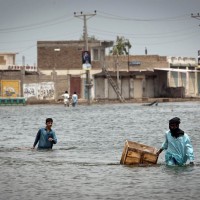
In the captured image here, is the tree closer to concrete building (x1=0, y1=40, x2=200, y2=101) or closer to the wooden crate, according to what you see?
concrete building (x1=0, y1=40, x2=200, y2=101)

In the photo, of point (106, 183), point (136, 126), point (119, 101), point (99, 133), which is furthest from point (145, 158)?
point (119, 101)

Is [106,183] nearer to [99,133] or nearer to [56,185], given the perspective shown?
[56,185]

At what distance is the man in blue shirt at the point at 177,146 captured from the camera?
718 inches

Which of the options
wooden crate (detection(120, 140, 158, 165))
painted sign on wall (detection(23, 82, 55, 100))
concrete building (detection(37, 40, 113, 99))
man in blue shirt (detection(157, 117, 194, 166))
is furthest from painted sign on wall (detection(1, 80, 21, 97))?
man in blue shirt (detection(157, 117, 194, 166))

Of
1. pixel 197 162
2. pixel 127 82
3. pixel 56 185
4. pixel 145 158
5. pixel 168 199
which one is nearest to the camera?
pixel 168 199

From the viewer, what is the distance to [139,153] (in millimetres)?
19781

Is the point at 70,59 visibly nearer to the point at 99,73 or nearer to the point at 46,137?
the point at 99,73

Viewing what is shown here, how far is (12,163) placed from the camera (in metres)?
22.5

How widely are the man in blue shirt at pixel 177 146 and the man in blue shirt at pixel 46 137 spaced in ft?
15.4

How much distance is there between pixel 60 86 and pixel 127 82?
7977 millimetres

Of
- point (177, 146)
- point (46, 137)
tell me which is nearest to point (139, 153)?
point (177, 146)

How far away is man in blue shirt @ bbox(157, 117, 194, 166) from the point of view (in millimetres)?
18234

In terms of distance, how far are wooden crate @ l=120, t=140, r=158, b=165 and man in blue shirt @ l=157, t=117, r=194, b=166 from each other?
0.98m

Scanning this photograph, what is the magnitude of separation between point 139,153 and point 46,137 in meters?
4.45
